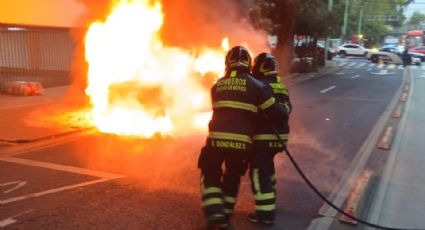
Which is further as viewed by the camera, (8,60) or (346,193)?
(8,60)

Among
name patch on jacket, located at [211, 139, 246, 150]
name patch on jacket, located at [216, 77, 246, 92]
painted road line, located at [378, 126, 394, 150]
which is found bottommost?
painted road line, located at [378, 126, 394, 150]

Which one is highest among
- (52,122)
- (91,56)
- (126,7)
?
(126,7)

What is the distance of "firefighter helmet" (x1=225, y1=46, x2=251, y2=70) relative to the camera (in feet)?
15.0

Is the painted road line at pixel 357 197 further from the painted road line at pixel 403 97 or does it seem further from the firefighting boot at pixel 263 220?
the painted road line at pixel 403 97

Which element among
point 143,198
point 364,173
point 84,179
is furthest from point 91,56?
point 364,173

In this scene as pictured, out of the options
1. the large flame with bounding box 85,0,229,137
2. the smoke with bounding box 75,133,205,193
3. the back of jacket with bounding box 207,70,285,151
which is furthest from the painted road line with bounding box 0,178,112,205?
the large flame with bounding box 85,0,229,137

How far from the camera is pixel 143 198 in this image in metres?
5.46

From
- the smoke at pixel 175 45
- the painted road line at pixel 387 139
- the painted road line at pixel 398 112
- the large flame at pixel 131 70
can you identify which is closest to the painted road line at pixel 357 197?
the smoke at pixel 175 45

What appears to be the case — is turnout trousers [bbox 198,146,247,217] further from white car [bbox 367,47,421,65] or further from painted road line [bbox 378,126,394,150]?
white car [bbox 367,47,421,65]

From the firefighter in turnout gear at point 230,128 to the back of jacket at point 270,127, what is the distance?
0.35 feet

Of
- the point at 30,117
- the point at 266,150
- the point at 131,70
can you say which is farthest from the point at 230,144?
the point at 30,117

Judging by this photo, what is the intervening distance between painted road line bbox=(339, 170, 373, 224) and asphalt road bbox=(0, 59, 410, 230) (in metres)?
0.30

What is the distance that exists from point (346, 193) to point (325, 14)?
22.8m

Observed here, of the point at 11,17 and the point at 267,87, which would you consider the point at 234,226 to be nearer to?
the point at 267,87
